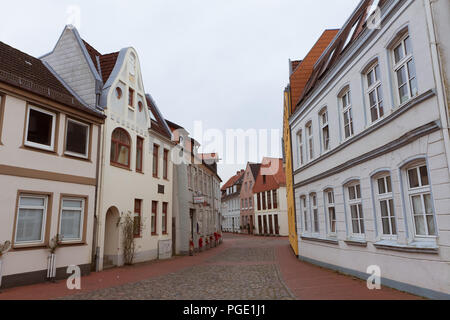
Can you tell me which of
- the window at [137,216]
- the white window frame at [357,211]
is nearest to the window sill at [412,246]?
the white window frame at [357,211]

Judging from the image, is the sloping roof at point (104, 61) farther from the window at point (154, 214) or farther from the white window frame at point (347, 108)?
the white window frame at point (347, 108)

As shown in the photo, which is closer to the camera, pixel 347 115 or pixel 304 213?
pixel 347 115

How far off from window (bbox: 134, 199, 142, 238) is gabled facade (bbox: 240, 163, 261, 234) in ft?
120

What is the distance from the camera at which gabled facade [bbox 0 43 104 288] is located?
10.0 meters

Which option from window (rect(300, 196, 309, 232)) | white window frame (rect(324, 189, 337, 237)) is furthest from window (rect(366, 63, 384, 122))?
window (rect(300, 196, 309, 232))

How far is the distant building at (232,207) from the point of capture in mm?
59812

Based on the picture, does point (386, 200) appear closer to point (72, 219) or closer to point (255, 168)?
point (72, 219)

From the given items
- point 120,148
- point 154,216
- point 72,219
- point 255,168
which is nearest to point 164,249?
point 154,216

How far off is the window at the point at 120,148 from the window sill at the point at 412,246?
36.7 feet

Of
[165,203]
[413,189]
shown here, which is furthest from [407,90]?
[165,203]

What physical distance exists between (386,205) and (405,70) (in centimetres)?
350

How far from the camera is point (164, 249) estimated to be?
61.6 feet

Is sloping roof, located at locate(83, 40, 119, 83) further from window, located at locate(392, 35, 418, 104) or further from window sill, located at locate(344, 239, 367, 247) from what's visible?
window sill, located at locate(344, 239, 367, 247)

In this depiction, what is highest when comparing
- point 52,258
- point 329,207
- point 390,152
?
point 390,152
